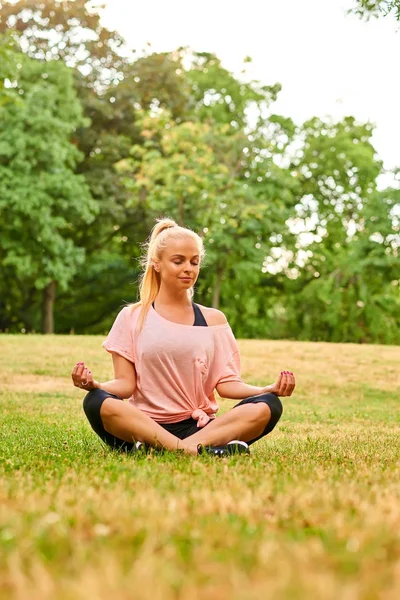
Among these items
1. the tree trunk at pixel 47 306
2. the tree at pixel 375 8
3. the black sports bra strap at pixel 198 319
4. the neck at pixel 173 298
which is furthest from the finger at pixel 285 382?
the tree trunk at pixel 47 306

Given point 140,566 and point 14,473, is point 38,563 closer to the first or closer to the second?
point 140,566

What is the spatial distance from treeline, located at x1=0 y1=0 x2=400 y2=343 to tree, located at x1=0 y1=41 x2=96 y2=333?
0.27ft

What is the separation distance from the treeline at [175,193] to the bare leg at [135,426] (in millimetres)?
21760

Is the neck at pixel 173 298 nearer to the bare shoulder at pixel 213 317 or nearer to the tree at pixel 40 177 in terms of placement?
the bare shoulder at pixel 213 317

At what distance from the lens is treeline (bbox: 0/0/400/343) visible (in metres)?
33.6

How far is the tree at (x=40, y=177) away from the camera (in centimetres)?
3275

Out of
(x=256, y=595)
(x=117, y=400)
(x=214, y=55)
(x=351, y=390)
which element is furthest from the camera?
(x=214, y=55)

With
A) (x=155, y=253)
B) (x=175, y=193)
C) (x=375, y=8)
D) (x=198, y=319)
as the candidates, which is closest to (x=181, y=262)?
(x=155, y=253)

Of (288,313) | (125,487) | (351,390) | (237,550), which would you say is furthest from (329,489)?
(288,313)

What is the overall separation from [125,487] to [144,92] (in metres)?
36.7

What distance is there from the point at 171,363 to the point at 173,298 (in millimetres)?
586

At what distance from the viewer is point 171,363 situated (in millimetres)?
6617

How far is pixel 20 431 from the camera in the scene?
8.83m

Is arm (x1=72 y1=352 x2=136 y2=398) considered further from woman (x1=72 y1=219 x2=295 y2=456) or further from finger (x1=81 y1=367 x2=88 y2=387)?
finger (x1=81 y1=367 x2=88 y2=387)
